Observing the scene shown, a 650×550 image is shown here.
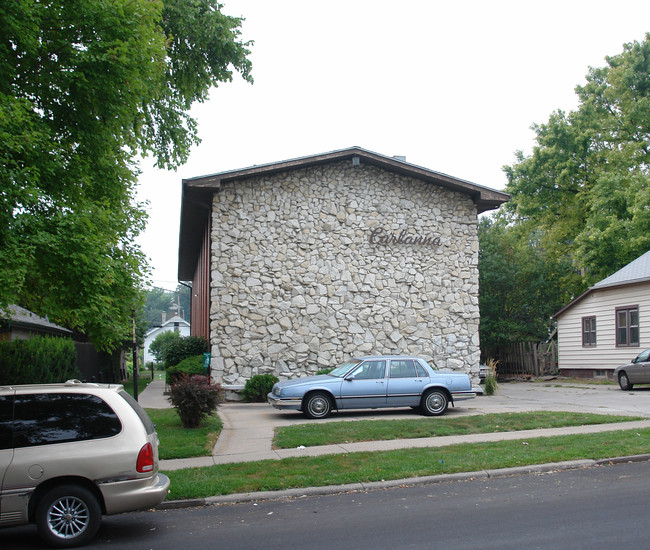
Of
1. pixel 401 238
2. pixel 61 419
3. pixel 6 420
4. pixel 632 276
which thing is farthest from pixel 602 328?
pixel 6 420

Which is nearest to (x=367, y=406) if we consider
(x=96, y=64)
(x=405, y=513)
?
(x=405, y=513)

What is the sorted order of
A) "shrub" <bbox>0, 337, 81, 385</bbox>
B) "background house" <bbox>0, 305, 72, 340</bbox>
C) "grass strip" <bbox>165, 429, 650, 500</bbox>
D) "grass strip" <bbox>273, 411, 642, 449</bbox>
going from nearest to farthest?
1. "grass strip" <bbox>165, 429, 650, 500</bbox>
2. "grass strip" <bbox>273, 411, 642, 449</bbox>
3. "shrub" <bbox>0, 337, 81, 385</bbox>
4. "background house" <bbox>0, 305, 72, 340</bbox>

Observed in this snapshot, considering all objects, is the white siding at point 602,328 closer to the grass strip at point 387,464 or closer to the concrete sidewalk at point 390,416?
the concrete sidewalk at point 390,416

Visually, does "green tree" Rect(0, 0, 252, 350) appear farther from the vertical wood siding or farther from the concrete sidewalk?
the vertical wood siding

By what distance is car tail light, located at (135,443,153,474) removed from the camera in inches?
258

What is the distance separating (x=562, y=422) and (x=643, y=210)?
66.8ft

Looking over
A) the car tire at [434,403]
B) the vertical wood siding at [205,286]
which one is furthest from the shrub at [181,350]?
the car tire at [434,403]

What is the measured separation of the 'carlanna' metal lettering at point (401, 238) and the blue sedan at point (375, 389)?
Result: 6.17 meters

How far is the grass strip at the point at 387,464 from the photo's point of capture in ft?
28.1

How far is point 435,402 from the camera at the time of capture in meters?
15.2

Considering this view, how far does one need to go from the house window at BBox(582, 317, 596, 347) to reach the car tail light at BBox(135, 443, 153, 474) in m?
26.1

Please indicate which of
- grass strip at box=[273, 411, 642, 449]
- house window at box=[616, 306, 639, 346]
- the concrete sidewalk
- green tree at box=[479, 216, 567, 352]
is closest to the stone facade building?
the concrete sidewalk

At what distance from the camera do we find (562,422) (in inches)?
523

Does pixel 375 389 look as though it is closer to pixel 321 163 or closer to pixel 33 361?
pixel 33 361
